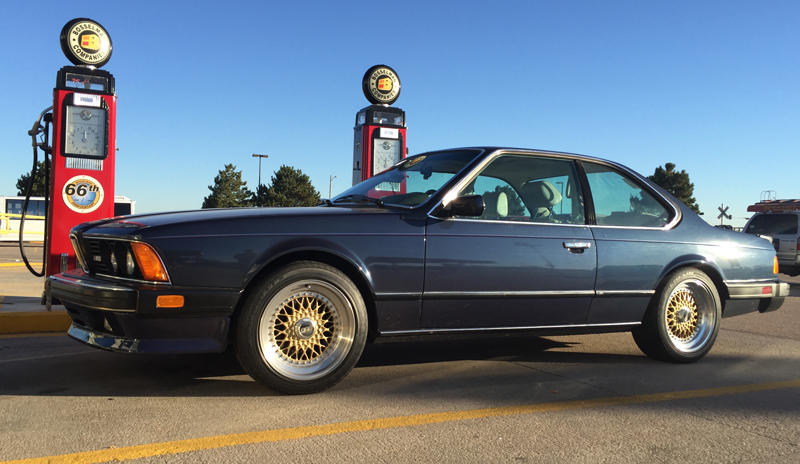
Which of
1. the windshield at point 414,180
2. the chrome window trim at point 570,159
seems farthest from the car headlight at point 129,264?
the chrome window trim at point 570,159

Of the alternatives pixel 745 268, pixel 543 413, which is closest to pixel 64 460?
pixel 543 413

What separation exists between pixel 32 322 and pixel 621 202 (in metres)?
4.85

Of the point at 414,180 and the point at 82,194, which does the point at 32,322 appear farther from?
the point at 414,180

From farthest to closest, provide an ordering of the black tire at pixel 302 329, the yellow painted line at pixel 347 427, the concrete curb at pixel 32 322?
the concrete curb at pixel 32 322, the black tire at pixel 302 329, the yellow painted line at pixel 347 427

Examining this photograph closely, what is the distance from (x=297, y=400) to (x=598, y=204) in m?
2.52

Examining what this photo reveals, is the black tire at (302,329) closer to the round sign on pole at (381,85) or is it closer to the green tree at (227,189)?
the round sign on pole at (381,85)

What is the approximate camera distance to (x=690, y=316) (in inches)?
187

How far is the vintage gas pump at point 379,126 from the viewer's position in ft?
31.6

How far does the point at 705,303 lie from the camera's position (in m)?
4.82

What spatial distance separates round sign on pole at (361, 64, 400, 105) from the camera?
9.68m

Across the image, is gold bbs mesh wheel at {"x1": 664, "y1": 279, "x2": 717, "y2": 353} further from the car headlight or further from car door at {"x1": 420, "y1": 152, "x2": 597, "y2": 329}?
the car headlight

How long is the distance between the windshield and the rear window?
12.7 meters

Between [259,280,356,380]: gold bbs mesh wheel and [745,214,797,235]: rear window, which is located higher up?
[745,214,797,235]: rear window

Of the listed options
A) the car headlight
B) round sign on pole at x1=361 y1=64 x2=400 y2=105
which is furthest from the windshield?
round sign on pole at x1=361 y1=64 x2=400 y2=105
